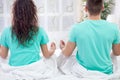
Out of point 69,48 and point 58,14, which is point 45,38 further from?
point 58,14

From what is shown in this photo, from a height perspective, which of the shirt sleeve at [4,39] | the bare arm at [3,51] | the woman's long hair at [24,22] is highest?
the woman's long hair at [24,22]

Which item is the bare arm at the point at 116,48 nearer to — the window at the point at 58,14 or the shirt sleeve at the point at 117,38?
the shirt sleeve at the point at 117,38

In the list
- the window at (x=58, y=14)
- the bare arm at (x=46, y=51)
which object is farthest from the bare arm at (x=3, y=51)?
the window at (x=58, y=14)

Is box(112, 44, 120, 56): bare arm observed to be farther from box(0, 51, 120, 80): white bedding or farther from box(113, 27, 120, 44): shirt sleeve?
box(0, 51, 120, 80): white bedding

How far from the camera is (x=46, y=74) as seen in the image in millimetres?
1702

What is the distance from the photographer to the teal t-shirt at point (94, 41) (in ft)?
5.50

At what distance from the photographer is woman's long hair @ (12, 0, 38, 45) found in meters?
1.66

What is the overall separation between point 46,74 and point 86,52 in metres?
0.31

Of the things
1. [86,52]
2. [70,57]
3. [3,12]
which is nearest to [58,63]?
[70,57]

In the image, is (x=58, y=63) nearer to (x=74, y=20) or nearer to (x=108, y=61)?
(x=108, y=61)

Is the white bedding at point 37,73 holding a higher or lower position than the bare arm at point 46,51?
lower

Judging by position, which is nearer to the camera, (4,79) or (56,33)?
(4,79)

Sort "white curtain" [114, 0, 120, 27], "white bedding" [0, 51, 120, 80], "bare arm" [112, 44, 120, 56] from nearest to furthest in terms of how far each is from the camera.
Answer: "white bedding" [0, 51, 120, 80], "bare arm" [112, 44, 120, 56], "white curtain" [114, 0, 120, 27]

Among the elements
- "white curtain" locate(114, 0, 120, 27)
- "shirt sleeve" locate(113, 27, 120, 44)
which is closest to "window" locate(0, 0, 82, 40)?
"white curtain" locate(114, 0, 120, 27)
